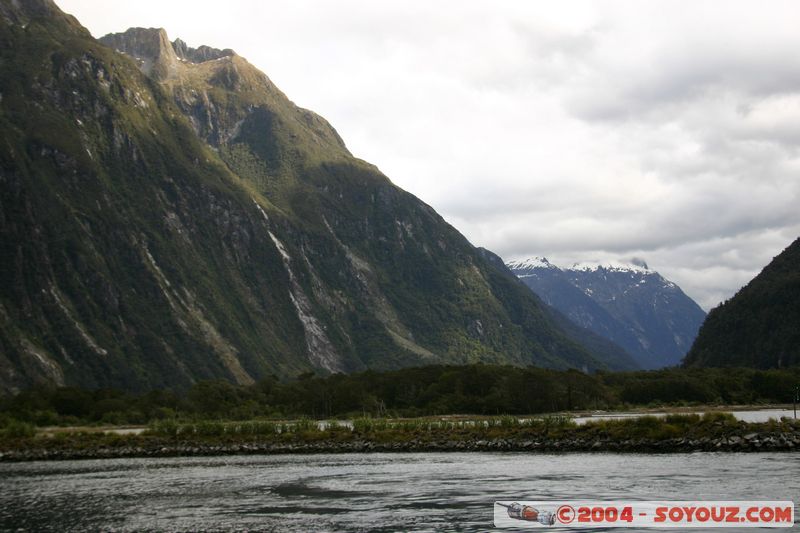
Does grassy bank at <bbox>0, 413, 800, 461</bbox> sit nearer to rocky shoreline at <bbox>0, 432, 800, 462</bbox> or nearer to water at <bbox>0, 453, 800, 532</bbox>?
rocky shoreline at <bbox>0, 432, 800, 462</bbox>

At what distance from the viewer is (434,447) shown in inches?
4961

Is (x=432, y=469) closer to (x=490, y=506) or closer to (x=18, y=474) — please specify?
(x=490, y=506)

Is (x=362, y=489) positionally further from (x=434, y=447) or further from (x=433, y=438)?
(x=433, y=438)

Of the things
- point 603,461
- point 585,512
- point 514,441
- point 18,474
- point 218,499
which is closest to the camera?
point 585,512

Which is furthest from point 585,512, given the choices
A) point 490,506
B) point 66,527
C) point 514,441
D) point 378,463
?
point 514,441

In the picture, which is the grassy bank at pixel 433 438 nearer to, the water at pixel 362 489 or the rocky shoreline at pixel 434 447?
the rocky shoreline at pixel 434 447

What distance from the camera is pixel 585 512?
58.1 m

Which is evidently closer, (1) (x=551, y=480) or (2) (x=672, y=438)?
(1) (x=551, y=480)

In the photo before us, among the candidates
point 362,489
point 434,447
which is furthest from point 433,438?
point 362,489

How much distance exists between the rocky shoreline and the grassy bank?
0.12m

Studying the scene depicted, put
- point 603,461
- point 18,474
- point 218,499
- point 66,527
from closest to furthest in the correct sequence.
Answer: point 66,527
point 218,499
point 603,461
point 18,474

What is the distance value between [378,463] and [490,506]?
44.8 meters

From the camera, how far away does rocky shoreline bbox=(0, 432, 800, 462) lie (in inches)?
3944

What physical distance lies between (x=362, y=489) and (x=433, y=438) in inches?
2086
